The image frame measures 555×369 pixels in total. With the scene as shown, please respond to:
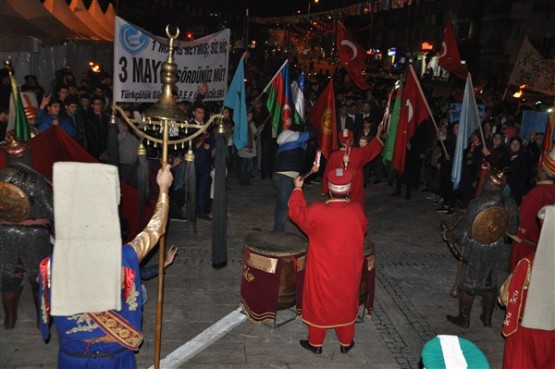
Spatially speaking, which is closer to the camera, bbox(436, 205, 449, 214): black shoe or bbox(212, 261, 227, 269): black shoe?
bbox(212, 261, 227, 269): black shoe

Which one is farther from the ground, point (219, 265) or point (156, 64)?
point (156, 64)

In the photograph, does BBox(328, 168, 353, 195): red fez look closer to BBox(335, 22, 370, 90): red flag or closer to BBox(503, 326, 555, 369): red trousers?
BBox(503, 326, 555, 369): red trousers

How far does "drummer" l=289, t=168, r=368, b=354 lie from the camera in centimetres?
548

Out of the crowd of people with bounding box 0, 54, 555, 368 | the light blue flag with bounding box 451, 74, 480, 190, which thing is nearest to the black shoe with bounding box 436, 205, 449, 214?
the crowd of people with bounding box 0, 54, 555, 368

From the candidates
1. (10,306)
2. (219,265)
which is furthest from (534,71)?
(10,306)

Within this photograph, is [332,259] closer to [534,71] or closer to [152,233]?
[152,233]

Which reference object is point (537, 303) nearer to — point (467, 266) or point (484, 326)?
point (467, 266)

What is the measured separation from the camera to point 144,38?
7.49 meters

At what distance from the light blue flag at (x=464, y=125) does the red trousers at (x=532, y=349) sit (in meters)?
4.51

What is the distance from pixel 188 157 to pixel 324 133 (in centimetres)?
649

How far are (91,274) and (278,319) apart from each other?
3766mm

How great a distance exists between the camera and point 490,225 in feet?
20.5

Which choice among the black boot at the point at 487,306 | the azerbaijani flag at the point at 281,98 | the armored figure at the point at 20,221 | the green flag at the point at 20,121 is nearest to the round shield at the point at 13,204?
the armored figure at the point at 20,221

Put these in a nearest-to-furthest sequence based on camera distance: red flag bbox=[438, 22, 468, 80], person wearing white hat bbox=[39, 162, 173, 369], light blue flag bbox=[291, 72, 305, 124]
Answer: person wearing white hat bbox=[39, 162, 173, 369], light blue flag bbox=[291, 72, 305, 124], red flag bbox=[438, 22, 468, 80]
